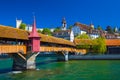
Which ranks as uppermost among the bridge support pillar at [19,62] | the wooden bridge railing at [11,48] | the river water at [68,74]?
the wooden bridge railing at [11,48]

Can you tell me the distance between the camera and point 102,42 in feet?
266

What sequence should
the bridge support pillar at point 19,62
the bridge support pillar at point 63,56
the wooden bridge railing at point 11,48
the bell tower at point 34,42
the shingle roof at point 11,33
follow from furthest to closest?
the bridge support pillar at point 63,56
the bell tower at point 34,42
the bridge support pillar at point 19,62
the shingle roof at point 11,33
the wooden bridge railing at point 11,48

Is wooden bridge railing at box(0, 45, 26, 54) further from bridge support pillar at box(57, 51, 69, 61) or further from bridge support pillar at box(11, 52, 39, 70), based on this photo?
bridge support pillar at box(57, 51, 69, 61)

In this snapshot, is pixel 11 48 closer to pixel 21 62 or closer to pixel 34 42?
pixel 21 62

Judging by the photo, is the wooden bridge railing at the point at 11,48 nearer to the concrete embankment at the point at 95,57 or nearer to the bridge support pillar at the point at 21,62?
the bridge support pillar at the point at 21,62

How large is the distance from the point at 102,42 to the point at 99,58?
8.94 meters

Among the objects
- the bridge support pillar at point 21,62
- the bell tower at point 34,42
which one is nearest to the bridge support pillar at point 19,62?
the bridge support pillar at point 21,62

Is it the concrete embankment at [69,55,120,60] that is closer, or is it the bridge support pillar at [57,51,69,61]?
the bridge support pillar at [57,51,69,61]

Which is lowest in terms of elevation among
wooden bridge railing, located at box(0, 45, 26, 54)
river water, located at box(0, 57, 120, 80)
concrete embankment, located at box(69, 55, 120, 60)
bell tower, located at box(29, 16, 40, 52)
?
river water, located at box(0, 57, 120, 80)

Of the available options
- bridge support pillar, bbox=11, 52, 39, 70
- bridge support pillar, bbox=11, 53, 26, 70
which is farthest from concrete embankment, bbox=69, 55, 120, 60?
bridge support pillar, bbox=11, 53, 26, 70

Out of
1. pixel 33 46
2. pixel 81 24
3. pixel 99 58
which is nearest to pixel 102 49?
pixel 99 58

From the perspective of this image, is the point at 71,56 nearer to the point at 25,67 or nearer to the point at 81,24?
the point at 25,67

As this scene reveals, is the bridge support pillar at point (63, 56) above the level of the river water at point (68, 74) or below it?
above

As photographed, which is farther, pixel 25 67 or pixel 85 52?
pixel 85 52
